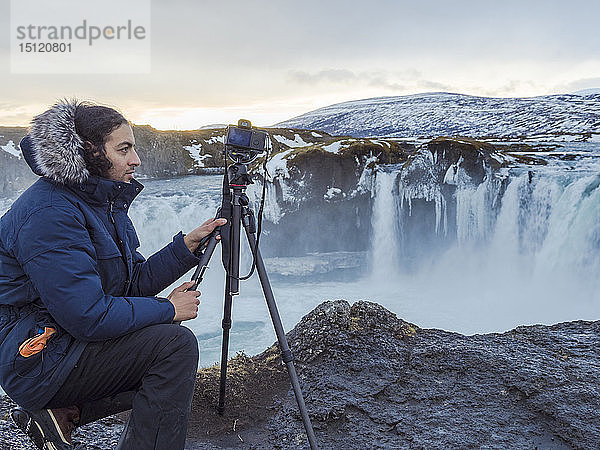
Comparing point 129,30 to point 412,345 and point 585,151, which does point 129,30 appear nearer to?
point 412,345

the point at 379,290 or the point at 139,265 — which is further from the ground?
the point at 139,265

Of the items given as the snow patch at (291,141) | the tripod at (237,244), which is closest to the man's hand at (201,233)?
the tripod at (237,244)

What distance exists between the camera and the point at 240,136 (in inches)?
81.9

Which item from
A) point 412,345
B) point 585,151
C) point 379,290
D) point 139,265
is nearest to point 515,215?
point 585,151

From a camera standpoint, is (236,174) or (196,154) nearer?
(236,174)

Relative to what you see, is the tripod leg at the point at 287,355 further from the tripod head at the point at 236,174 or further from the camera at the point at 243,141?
the camera at the point at 243,141

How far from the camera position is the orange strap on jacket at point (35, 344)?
152 centimetres

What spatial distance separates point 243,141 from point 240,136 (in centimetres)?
2

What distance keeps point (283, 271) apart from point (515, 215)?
16.1 feet

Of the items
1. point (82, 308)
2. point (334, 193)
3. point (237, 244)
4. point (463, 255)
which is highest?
point (334, 193)

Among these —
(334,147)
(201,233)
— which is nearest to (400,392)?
(201,233)

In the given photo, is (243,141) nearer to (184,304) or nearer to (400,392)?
(184,304)

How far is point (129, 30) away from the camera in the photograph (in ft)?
14.0

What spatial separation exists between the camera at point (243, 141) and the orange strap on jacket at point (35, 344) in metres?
0.97
